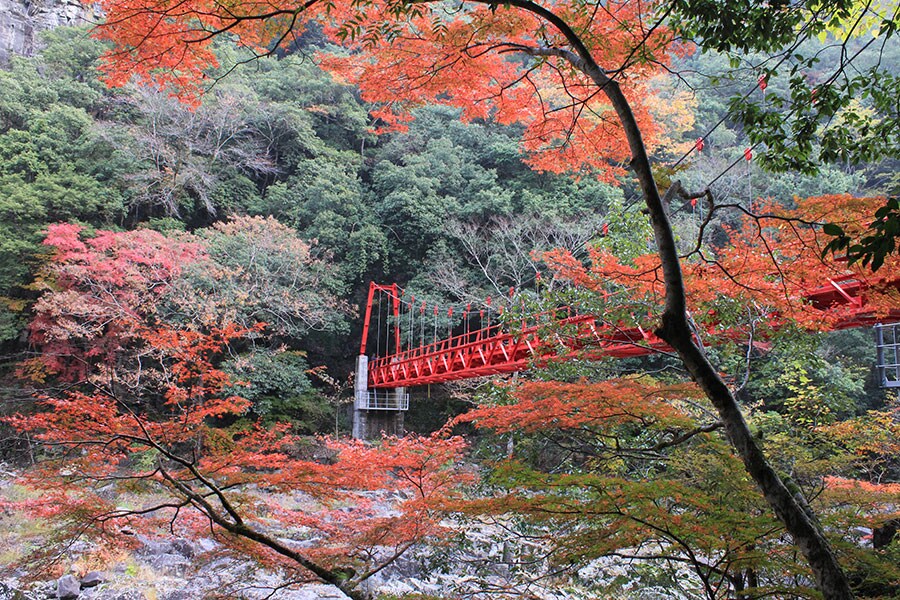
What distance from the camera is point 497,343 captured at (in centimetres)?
671

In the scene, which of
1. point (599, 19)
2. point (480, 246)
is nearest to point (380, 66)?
point (599, 19)

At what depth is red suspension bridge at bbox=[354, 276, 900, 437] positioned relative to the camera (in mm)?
3453

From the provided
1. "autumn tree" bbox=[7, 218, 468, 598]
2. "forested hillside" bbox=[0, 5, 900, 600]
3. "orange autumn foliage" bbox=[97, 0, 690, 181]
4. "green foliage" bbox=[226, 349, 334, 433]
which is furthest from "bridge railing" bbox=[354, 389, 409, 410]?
"orange autumn foliage" bbox=[97, 0, 690, 181]

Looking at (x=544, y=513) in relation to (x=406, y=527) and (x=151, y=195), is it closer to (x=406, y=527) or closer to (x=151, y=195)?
(x=406, y=527)

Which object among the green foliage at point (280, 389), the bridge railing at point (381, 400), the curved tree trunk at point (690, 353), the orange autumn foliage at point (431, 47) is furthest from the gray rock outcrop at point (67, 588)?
the bridge railing at point (381, 400)

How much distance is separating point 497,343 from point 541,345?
282cm

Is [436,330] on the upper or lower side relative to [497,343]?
upper

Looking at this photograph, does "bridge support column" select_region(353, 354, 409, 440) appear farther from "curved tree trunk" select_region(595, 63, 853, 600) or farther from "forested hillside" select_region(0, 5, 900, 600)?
"curved tree trunk" select_region(595, 63, 853, 600)

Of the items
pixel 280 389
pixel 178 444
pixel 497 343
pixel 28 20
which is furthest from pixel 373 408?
pixel 28 20

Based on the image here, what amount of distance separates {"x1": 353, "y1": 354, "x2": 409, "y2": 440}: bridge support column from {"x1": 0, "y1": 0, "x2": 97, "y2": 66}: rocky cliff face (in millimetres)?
9085

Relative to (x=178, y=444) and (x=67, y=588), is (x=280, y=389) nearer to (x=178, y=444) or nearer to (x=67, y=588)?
(x=178, y=444)

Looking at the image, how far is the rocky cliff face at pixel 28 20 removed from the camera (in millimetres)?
11555

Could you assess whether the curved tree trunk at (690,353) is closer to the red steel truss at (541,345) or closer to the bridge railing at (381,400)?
the red steel truss at (541,345)

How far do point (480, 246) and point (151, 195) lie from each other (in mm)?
6027
